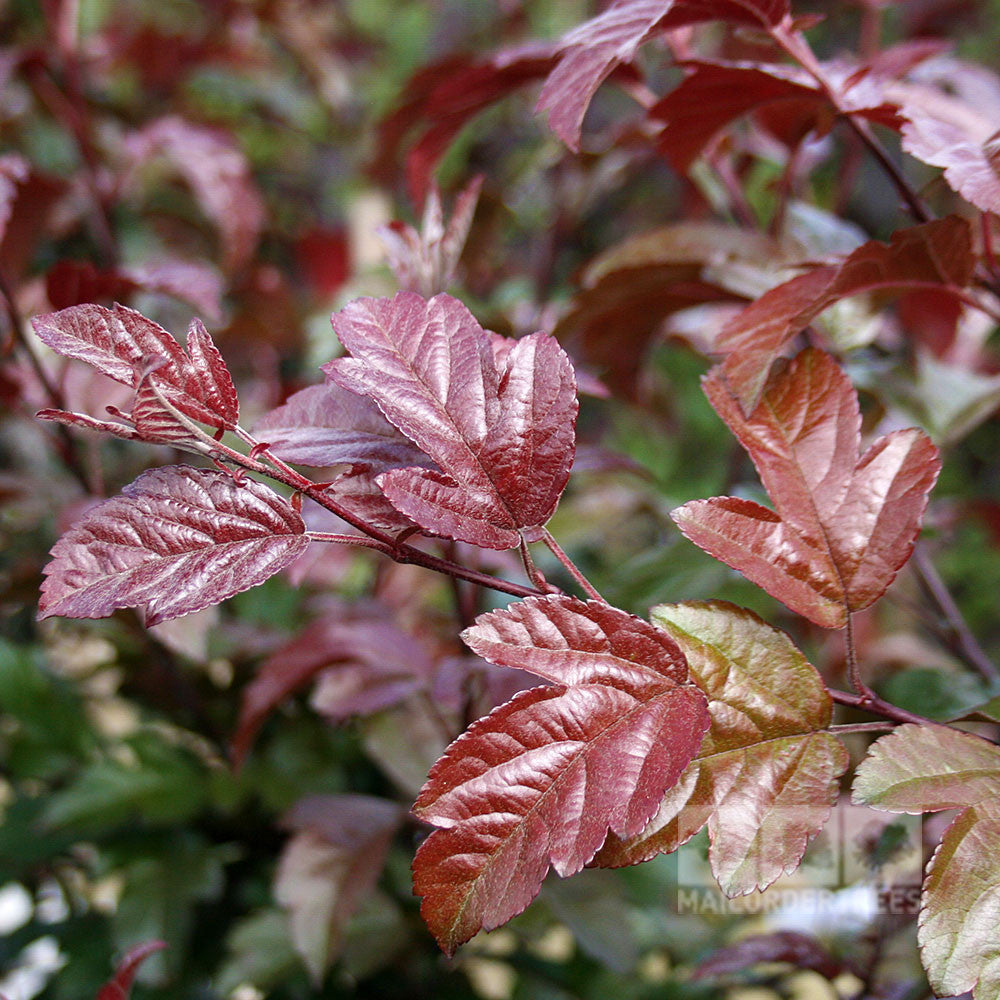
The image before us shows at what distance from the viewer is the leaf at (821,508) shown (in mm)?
371

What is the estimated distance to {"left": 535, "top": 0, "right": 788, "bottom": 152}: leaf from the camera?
1.36 ft

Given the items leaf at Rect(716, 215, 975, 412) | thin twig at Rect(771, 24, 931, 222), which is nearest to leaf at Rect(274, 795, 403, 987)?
leaf at Rect(716, 215, 975, 412)

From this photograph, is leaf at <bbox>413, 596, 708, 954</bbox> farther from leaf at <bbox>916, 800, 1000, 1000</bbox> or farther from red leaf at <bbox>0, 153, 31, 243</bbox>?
red leaf at <bbox>0, 153, 31, 243</bbox>

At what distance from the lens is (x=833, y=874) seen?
0.56 metres

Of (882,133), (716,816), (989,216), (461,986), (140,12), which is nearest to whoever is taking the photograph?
(716,816)

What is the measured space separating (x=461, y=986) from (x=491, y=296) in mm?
851

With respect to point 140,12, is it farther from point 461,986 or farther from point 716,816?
point 716,816

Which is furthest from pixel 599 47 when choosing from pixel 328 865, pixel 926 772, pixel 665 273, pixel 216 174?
pixel 216 174

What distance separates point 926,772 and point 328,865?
0.47m

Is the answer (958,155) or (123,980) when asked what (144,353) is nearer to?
(123,980)

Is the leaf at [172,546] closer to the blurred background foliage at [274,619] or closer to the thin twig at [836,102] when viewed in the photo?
the blurred background foliage at [274,619]

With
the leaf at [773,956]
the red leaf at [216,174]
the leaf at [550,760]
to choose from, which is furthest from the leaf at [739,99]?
the red leaf at [216,174]

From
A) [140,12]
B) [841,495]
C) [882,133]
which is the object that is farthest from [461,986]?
[140,12]

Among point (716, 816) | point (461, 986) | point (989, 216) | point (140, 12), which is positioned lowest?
point (461, 986)
